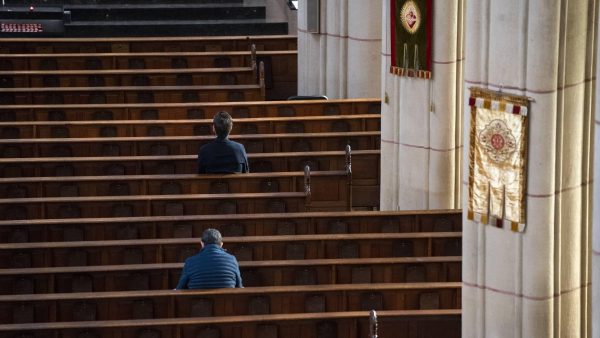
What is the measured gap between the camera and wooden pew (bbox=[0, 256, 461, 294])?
1349cm

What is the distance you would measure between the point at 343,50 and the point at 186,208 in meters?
4.63

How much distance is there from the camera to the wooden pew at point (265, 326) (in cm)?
1230

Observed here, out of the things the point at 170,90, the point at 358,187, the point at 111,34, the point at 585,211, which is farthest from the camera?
the point at 111,34

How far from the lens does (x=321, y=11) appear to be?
19.8 m

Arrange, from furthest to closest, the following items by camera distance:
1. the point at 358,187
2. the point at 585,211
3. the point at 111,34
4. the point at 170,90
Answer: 1. the point at 111,34
2. the point at 170,90
3. the point at 358,187
4. the point at 585,211

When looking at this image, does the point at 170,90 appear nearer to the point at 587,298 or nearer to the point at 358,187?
the point at 358,187

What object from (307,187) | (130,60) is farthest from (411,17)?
(130,60)

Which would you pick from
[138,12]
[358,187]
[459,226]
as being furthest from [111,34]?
[459,226]

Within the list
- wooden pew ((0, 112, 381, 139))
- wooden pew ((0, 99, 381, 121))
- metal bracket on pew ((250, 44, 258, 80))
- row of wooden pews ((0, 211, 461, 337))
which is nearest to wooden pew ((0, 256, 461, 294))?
row of wooden pews ((0, 211, 461, 337))

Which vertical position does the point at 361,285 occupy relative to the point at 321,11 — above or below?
below

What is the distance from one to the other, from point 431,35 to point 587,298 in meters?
3.88

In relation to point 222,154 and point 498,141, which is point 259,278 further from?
point 222,154

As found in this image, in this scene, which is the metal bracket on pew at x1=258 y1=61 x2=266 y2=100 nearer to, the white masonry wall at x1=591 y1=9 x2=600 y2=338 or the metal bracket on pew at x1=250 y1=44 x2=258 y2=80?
the metal bracket on pew at x1=250 y1=44 x2=258 y2=80

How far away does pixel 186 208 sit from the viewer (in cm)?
1547
